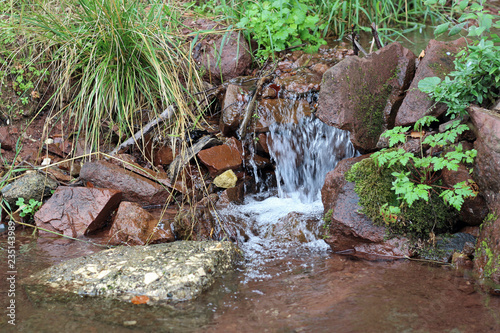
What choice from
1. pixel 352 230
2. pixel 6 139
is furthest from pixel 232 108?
pixel 6 139

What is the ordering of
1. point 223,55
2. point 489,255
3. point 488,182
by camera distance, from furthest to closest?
1. point 223,55
2. point 488,182
3. point 489,255

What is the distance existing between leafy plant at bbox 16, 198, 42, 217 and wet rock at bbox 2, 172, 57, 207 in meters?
0.06

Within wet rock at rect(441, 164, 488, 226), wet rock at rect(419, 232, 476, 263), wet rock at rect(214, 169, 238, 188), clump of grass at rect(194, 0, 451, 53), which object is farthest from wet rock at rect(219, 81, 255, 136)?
wet rock at rect(419, 232, 476, 263)

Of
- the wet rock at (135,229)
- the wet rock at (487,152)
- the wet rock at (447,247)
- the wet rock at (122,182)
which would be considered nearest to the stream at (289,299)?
the wet rock at (447,247)

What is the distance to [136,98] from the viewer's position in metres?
4.83

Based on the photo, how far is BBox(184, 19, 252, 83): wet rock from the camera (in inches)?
211

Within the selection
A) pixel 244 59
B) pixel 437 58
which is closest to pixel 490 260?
pixel 437 58

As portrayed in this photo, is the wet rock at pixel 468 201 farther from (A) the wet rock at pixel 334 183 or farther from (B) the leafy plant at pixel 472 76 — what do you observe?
(A) the wet rock at pixel 334 183

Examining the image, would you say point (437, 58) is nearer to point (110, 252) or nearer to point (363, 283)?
point (363, 283)

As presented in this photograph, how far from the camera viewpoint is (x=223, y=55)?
542 centimetres

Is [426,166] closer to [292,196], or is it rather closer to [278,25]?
[292,196]

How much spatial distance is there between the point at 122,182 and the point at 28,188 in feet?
3.07

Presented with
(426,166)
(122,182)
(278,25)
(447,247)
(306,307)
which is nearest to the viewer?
(306,307)

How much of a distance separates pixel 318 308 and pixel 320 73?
322 centimetres
